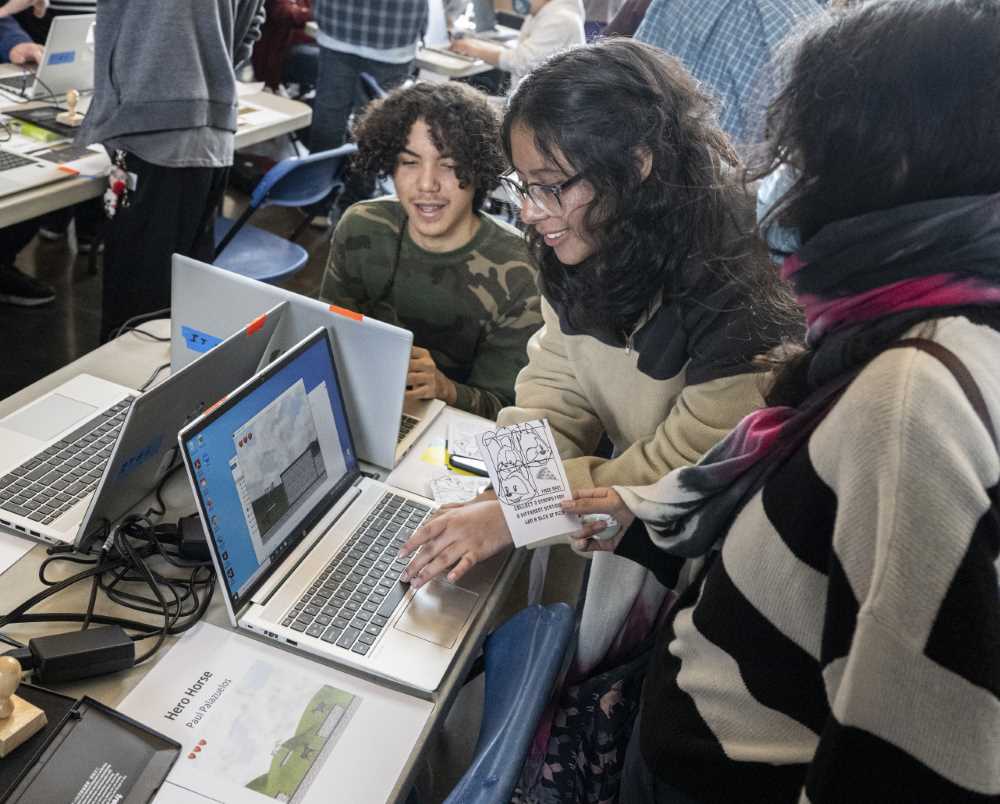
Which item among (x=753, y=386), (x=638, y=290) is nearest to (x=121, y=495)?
(x=638, y=290)

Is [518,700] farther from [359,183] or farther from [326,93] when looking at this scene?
[326,93]

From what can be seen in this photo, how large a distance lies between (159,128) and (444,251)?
952mm

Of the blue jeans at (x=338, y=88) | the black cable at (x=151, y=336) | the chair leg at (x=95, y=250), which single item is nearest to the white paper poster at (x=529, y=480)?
the black cable at (x=151, y=336)

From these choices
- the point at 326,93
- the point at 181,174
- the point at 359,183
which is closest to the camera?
the point at 181,174

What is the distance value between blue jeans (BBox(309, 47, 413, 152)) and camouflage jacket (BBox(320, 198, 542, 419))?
2.41m

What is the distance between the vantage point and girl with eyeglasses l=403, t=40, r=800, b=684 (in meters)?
1.16

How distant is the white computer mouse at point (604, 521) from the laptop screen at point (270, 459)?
41 cm

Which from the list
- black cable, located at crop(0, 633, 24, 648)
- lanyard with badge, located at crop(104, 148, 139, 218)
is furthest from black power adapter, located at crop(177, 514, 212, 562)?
lanyard with badge, located at crop(104, 148, 139, 218)

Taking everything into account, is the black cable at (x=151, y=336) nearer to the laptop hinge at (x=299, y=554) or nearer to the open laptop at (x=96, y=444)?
the open laptop at (x=96, y=444)

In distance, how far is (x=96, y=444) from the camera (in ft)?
4.77

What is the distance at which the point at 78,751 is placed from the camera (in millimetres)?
975

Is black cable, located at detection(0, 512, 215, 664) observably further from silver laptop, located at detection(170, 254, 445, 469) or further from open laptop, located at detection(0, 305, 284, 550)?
silver laptop, located at detection(170, 254, 445, 469)

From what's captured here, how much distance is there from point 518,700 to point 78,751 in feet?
1.55

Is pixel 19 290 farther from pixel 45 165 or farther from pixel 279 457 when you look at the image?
pixel 279 457
